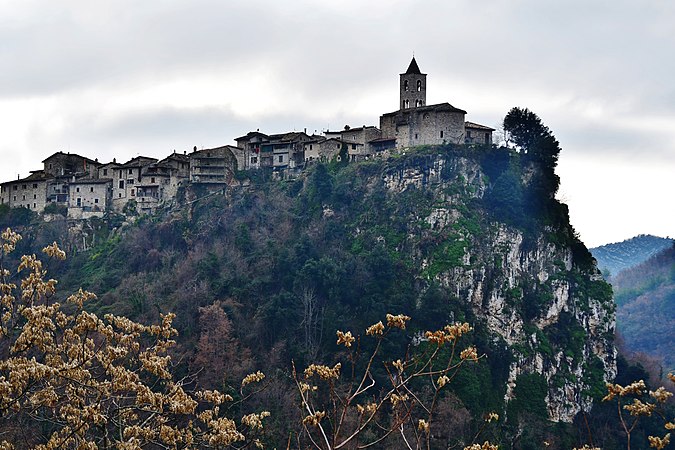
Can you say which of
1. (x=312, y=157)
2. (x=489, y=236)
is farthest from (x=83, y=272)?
(x=489, y=236)

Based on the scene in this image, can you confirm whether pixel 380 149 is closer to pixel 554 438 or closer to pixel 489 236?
pixel 489 236

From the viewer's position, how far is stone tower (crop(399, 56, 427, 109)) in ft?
254

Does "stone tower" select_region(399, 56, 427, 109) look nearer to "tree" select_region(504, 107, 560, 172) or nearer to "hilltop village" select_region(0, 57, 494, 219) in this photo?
"hilltop village" select_region(0, 57, 494, 219)

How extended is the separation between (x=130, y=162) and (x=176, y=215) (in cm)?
801

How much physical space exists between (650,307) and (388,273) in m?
81.4

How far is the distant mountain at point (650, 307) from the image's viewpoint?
393ft

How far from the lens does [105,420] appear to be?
36.6ft

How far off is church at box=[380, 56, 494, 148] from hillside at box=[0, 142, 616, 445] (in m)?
2.25

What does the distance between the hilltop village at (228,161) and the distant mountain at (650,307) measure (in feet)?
169

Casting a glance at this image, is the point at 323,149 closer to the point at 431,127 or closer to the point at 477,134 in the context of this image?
the point at 431,127

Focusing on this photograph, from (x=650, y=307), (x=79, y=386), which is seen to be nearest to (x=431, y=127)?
(x=79, y=386)

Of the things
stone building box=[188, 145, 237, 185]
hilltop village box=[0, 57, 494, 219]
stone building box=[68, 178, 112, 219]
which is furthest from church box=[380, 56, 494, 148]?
stone building box=[68, 178, 112, 219]

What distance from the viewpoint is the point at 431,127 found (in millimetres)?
73000

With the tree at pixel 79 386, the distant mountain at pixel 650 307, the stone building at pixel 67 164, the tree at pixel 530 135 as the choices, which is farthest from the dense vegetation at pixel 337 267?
the distant mountain at pixel 650 307
